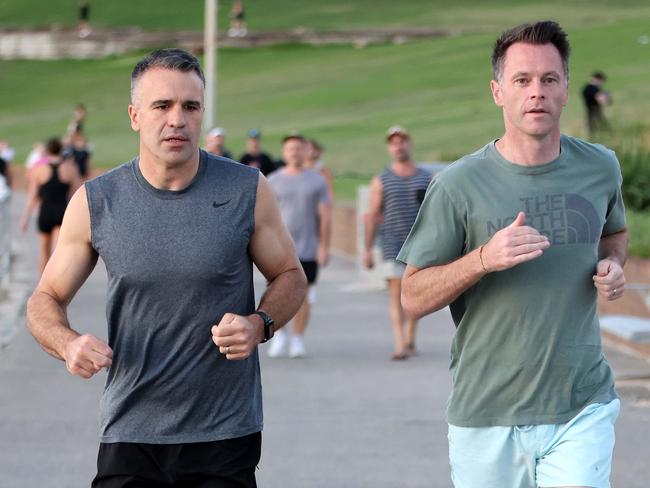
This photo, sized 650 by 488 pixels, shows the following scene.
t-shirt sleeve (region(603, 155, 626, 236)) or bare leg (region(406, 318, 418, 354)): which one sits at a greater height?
t-shirt sleeve (region(603, 155, 626, 236))

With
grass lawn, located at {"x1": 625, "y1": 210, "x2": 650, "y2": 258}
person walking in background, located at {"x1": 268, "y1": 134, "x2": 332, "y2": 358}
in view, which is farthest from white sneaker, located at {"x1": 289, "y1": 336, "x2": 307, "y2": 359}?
grass lawn, located at {"x1": 625, "y1": 210, "x2": 650, "y2": 258}

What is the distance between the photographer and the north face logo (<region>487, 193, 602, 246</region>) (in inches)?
204

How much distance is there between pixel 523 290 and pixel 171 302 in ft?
3.65

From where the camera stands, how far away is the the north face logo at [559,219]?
518cm

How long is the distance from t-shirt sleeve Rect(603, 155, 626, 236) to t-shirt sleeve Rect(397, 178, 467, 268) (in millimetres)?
544

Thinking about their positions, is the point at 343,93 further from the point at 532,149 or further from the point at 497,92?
the point at 532,149

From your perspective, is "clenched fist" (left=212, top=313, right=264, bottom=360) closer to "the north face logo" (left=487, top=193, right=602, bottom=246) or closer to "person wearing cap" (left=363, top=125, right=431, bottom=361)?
"the north face logo" (left=487, top=193, right=602, bottom=246)

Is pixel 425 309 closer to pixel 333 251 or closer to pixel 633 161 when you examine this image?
pixel 633 161

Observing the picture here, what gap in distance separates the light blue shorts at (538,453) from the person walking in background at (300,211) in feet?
27.9

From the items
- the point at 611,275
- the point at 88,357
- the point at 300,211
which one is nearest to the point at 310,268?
the point at 300,211

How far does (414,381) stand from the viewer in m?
12.4

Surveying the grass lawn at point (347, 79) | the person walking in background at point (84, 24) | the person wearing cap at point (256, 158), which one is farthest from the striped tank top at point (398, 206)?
the person walking in background at point (84, 24)

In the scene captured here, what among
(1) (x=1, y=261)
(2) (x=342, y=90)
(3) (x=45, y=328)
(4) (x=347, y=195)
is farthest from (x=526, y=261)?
(2) (x=342, y=90)

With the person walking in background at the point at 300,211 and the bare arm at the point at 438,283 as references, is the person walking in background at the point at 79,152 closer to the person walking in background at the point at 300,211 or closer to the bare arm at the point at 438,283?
the person walking in background at the point at 300,211
